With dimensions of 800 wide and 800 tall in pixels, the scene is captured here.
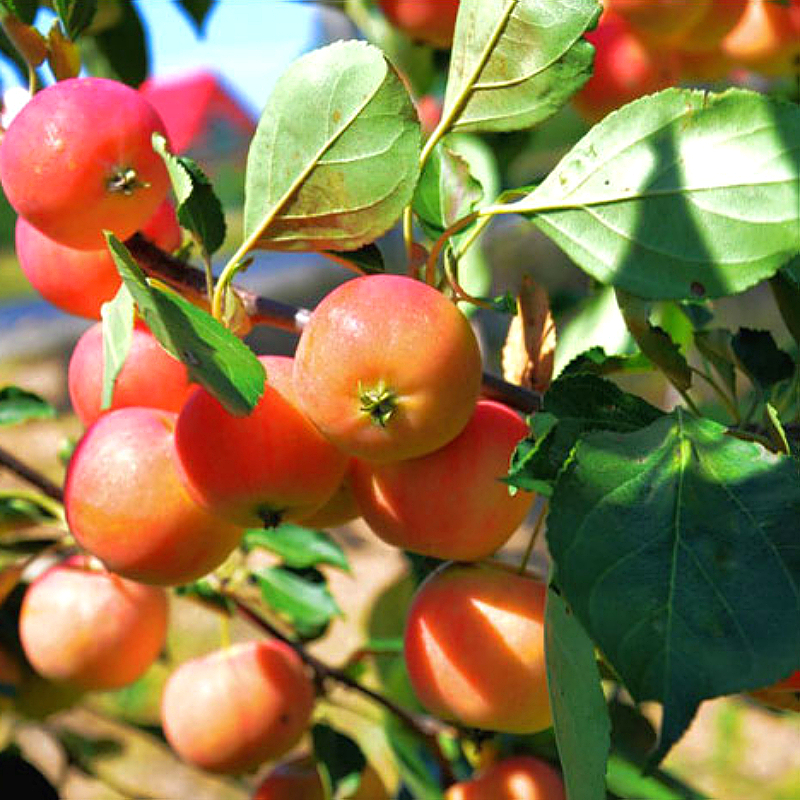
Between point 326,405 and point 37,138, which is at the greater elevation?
point 37,138

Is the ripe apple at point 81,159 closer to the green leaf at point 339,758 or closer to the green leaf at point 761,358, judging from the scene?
the green leaf at point 761,358

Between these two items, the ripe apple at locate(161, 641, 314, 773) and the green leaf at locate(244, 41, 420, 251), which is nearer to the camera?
Answer: the green leaf at locate(244, 41, 420, 251)

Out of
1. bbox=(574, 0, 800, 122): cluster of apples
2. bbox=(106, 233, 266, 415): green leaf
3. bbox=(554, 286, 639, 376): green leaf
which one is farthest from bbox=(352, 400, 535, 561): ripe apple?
bbox=(574, 0, 800, 122): cluster of apples

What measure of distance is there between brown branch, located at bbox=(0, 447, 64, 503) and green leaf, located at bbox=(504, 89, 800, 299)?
568mm

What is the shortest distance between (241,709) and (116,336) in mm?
484

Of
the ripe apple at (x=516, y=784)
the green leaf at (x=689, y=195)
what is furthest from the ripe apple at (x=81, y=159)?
→ the ripe apple at (x=516, y=784)

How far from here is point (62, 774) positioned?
52.1 inches

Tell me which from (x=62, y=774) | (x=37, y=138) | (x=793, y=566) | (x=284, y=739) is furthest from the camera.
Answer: (x=62, y=774)

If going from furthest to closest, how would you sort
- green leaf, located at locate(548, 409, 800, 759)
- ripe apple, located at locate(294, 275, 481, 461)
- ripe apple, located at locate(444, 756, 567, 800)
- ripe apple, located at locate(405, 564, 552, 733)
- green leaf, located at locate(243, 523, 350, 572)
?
green leaf, located at locate(243, 523, 350, 572), ripe apple, located at locate(444, 756, 567, 800), ripe apple, located at locate(405, 564, 552, 733), ripe apple, located at locate(294, 275, 481, 461), green leaf, located at locate(548, 409, 800, 759)

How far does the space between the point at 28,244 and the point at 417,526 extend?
293 mm

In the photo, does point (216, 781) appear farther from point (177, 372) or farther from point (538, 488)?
point (538, 488)

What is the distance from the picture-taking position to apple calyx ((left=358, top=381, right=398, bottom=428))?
512 millimetres

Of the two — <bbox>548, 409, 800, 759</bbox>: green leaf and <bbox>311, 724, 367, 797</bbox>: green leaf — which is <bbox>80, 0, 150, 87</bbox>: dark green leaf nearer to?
<bbox>311, 724, 367, 797</bbox>: green leaf

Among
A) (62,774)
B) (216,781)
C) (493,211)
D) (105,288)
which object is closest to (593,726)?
(493,211)
